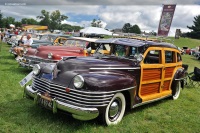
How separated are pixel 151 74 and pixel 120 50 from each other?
1.00 m

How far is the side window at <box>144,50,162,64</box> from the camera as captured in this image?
6.30m

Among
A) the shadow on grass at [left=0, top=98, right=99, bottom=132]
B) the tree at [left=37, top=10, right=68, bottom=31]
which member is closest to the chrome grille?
the shadow on grass at [left=0, top=98, right=99, bottom=132]

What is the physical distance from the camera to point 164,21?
15961 mm

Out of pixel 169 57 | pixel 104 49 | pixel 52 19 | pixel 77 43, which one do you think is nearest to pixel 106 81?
pixel 104 49

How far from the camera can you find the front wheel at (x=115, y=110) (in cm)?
495

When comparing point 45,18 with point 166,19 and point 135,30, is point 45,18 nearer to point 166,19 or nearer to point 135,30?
point 135,30

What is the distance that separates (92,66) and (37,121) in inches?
61.1

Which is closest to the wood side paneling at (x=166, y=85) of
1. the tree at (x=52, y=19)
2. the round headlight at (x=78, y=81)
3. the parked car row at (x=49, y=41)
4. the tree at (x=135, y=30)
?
the round headlight at (x=78, y=81)

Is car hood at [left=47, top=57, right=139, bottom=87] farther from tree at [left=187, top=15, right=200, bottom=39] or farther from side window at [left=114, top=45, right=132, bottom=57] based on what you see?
tree at [left=187, top=15, right=200, bottom=39]

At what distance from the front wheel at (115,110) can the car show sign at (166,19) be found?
10998 mm

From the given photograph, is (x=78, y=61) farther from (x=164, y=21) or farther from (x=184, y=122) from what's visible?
(x=164, y=21)

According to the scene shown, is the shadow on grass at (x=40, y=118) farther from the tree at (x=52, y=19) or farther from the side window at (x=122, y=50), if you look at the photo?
the tree at (x=52, y=19)

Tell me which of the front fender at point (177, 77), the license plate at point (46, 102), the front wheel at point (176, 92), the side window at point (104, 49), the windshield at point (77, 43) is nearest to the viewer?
the license plate at point (46, 102)

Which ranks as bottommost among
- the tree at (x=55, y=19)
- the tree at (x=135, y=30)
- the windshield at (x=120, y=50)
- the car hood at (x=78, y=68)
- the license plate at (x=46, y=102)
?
the license plate at (x=46, y=102)
